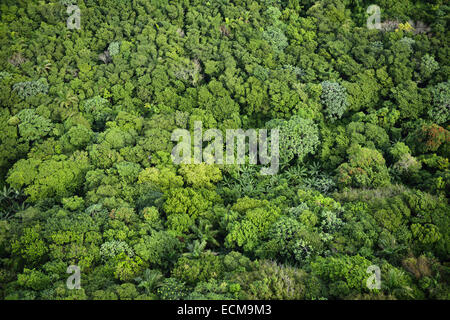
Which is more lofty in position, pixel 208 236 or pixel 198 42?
pixel 198 42

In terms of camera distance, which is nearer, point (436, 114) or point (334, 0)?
point (436, 114)

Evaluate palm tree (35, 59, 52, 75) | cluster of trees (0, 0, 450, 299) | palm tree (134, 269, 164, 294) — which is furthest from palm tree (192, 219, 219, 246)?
palm tree (35, 59, 52, 75)

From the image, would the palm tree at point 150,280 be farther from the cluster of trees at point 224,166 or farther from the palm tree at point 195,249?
the palm tree at point 195,249

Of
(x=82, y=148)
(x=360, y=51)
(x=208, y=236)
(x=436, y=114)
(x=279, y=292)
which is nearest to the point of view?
(x=279, y=292)

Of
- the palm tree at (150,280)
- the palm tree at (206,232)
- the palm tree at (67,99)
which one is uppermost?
the palm tree at (67,99)

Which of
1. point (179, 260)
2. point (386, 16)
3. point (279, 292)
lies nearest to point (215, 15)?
point (386, 16)

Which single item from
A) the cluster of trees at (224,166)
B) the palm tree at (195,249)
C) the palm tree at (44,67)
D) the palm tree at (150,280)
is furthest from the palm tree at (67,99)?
the palm tree at (150,280)

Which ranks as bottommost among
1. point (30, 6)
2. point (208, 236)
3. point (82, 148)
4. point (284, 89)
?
point (208, 236)
